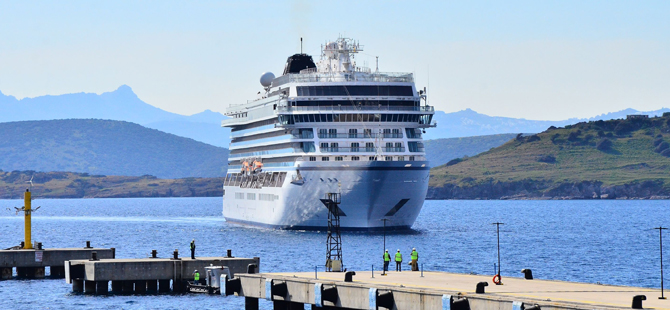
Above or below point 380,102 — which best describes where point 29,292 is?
below

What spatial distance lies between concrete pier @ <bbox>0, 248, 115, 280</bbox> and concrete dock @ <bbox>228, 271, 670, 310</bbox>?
24139 millimetres

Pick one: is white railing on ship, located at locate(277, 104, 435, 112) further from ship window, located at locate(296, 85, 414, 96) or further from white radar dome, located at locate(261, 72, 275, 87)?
white radar dome, located at locate(261, 72, 275, 87)

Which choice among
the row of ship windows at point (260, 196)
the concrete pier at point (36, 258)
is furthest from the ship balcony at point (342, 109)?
the concrete pier at point (36, 258)

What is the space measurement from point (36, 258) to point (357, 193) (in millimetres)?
31462

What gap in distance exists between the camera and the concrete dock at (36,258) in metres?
65.6

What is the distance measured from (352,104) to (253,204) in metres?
21.3

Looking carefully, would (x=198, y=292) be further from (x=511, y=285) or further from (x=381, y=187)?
(x=381, y=187)

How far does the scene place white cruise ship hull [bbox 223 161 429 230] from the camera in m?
89.6

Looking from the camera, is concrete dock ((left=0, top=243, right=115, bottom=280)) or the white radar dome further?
the white radar dome

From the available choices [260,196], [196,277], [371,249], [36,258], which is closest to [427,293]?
[196,277]

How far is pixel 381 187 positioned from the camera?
89.7 m

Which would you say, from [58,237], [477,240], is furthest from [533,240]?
[58,237]

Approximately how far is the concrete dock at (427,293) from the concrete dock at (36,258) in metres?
24.1

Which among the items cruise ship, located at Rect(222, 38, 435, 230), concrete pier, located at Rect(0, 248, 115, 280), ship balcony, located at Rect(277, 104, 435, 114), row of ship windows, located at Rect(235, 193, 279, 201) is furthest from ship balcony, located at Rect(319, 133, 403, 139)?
concrete pier, located at Rect(0, 248, 115, 280)
